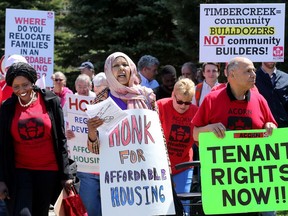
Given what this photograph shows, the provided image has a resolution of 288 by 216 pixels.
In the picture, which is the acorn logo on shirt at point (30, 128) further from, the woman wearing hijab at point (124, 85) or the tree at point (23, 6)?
the tree at point (23, 6)

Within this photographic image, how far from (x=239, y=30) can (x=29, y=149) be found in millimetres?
4252

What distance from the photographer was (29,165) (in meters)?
6.82

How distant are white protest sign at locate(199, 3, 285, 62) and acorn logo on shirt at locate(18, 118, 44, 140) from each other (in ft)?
11.8

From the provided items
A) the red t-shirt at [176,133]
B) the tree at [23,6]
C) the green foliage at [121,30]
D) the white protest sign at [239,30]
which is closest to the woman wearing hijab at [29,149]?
the red t-shirt at [176,133]

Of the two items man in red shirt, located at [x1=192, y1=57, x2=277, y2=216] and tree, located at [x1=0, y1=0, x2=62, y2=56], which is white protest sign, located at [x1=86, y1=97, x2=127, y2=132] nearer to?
man in red shirt, located at [x1=192, y1=57, x2=277, y2=216]

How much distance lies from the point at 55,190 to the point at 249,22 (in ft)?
13.9

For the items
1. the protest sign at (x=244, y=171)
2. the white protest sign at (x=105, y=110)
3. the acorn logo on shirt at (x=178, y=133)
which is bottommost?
the protest sign at (x=244, y=171)

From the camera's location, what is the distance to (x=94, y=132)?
248 inches

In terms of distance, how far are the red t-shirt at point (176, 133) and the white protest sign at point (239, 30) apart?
1355 mm

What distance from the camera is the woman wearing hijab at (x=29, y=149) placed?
676 centimetres

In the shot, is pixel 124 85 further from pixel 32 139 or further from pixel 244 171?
pixel 244 171

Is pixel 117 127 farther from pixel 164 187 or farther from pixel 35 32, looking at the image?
pixel 35 32

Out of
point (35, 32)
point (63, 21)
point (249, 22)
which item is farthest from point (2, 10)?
point (249, 22)

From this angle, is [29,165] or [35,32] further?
[35,32]
